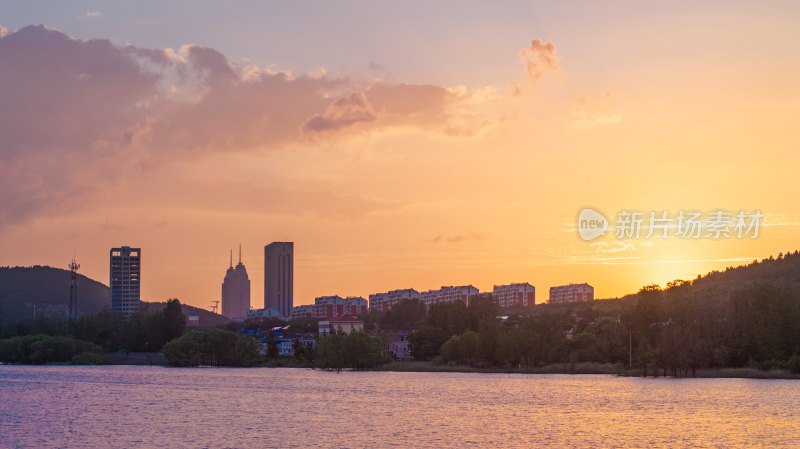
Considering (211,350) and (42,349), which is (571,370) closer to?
(211,350)

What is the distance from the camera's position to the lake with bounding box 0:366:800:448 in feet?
180

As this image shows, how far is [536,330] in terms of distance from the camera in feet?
445

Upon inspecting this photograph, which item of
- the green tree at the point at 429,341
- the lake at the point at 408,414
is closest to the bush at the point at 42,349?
the green tree at the point at 429,341

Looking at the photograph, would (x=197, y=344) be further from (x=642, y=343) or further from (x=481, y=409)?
(x=481, y=409)

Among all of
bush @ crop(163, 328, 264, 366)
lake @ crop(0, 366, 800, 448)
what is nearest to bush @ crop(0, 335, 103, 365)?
bush @ crop(163, 328, 264, 366)

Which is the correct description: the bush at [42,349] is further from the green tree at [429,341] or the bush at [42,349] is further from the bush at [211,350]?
the green tree at [429,341]

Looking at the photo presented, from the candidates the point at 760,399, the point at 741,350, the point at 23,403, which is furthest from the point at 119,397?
the point at 741,350

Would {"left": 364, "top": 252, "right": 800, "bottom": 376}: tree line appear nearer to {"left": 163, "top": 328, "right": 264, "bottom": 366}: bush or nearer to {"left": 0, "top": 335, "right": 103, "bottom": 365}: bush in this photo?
{"left": 163, "top": 328, "right": 264, "bottom": 366}: bush

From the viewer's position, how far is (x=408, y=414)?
69.9 metres

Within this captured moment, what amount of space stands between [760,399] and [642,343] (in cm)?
4240

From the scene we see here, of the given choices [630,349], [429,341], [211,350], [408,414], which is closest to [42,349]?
[211,350]

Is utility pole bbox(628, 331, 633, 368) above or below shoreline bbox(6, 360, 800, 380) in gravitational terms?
above

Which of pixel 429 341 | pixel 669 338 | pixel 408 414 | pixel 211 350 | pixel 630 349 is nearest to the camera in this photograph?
pixel 408 414

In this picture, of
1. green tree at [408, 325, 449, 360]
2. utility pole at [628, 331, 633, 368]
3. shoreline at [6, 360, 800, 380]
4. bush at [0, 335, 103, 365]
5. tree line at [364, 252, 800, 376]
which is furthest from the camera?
bush at [0, 335, 103, 365]
